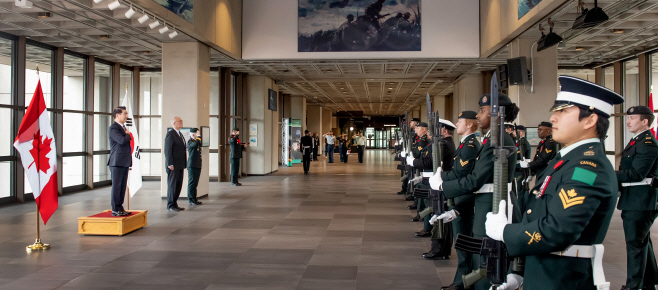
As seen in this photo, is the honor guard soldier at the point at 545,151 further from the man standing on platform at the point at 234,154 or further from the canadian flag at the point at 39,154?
the man standing on platform at the point at 234,154

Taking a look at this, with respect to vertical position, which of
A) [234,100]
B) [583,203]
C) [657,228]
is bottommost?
[657,228]

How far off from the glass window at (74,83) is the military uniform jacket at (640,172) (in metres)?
12.4

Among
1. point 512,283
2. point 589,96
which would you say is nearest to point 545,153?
point 512,283

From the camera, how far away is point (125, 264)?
5359mm

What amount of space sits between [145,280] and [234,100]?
41.0 feet

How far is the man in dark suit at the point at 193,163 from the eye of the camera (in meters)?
10.1

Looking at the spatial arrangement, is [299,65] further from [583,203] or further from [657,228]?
[583,203]

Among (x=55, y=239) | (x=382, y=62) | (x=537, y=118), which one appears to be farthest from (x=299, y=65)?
(x=55, y=239)

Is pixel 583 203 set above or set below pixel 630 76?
below

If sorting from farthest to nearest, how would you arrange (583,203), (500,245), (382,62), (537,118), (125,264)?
(382,62), (537,118), (125,264), (500,245), (583,203)

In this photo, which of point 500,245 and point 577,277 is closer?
point 577,277

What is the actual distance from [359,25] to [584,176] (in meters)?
11.4

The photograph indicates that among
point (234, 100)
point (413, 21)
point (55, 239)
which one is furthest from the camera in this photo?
point (234, 100)

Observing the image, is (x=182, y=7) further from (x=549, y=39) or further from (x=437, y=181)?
(x=437, y=181)
